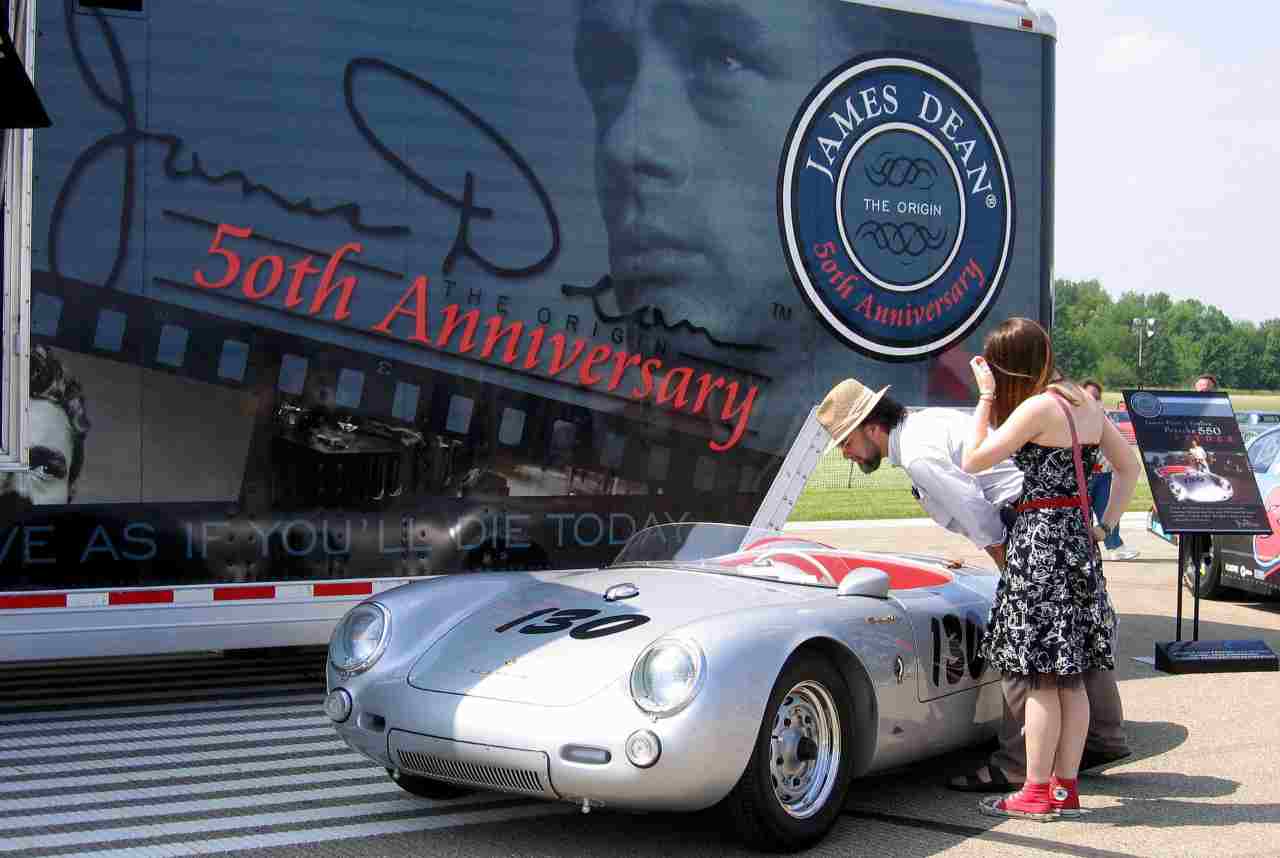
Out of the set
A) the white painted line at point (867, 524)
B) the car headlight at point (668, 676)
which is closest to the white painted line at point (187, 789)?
the car headlight at point (668, 676)

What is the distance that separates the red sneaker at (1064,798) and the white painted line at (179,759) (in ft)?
9.39

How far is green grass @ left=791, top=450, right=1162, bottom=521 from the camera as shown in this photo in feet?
64.7

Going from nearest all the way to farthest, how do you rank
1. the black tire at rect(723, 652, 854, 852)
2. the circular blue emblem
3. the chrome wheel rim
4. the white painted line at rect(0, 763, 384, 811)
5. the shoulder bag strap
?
Result: the black tire at rect(723, 652, 854, 852) < the chrome wheel rim < the shoulder bag strap < the white painted line at rect(0, 763, 384, 811) < the circular blue emblem

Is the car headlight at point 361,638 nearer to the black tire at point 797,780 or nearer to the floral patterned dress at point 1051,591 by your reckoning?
the black tire at point 797,780

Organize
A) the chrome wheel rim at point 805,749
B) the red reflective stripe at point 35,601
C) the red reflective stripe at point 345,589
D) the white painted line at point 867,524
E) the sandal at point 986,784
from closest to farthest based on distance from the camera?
the chrome wheel rim at point 805,749, the sandal at point 986,784, the red reflective stripe at point 35,601, the red reflective stripe at point 345,589, the white painted line at point 867,524

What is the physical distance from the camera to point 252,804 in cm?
489

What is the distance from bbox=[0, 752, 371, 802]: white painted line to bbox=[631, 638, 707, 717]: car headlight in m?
1.78

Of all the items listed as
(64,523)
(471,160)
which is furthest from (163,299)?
(471,160)

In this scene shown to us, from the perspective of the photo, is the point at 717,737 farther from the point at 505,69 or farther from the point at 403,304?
the point at 505,69

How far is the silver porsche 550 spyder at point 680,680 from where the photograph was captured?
13.1 feet

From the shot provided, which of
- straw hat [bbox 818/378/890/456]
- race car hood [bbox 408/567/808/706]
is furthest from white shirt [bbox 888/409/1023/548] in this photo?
race car hood [bbox 408/567/808/706]

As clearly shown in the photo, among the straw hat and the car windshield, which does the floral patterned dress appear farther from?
the car windshield

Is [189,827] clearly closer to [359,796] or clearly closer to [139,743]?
[359,796]

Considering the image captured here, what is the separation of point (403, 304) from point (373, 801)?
2.57 metres
